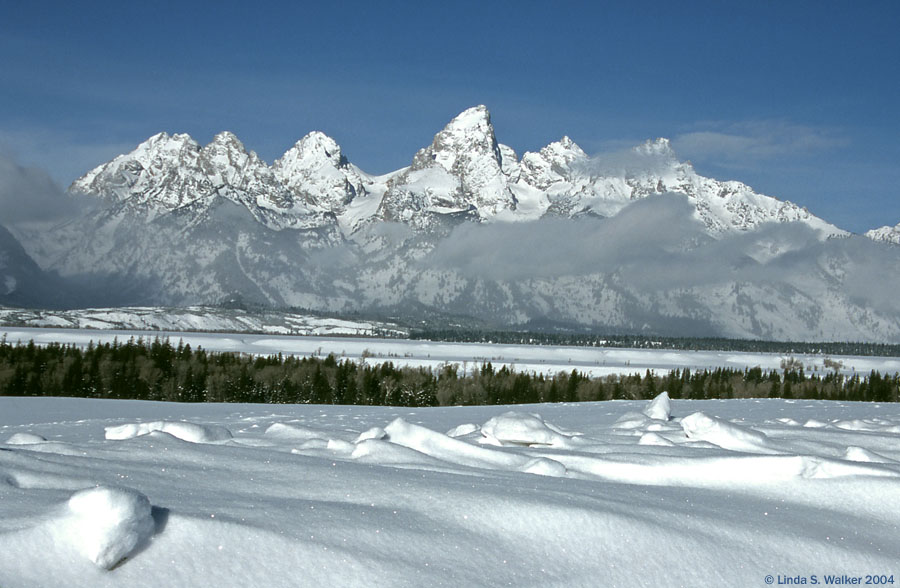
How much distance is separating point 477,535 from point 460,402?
2446 inches

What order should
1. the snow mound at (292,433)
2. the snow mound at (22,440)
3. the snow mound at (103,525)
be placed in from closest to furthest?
the snow mound at (103,525) → the snow mound at (22,440) → the snow mound at (292,433)

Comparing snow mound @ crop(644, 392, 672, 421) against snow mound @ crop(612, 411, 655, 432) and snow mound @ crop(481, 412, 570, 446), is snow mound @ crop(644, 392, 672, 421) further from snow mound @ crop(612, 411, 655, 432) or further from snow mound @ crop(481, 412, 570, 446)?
snow mound @ crop(481, 412, 570, 446)

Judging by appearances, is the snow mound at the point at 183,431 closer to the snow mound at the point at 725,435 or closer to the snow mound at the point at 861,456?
the snow mound at the point at 725,435

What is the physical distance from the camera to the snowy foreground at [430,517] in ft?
12.9

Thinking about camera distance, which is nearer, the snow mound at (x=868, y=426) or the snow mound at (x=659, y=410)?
the snow mound at (x=868, y=426)


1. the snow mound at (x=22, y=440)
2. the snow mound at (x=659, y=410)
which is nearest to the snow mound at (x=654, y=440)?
the snow mound at (x=659, y=410)

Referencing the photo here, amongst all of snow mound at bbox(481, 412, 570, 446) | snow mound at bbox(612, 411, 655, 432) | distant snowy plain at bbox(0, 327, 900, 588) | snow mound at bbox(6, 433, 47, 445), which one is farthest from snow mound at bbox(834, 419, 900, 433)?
snow mound at bbox(6, 433, 47, 445)

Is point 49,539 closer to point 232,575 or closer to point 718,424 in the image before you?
point 232,575

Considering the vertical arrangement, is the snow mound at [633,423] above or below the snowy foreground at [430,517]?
below

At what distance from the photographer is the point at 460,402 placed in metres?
66.4

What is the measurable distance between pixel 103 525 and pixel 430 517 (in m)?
1.88

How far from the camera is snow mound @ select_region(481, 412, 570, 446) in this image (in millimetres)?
10180

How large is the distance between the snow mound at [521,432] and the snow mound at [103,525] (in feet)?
22.2


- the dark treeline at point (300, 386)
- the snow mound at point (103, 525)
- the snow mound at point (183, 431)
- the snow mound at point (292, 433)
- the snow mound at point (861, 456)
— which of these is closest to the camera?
the snow mound at point (103, 525)
